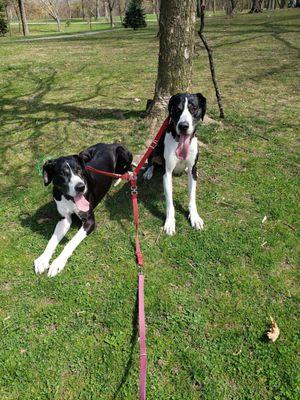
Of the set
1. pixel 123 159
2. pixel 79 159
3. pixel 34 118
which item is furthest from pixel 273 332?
pixel 34 118

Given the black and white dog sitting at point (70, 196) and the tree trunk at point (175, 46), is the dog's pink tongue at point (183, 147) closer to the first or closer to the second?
the black and white dog sitting at point (70, 196)

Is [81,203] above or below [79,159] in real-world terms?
below

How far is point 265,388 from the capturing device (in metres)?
2.87

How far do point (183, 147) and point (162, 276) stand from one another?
Answer: 158 cm

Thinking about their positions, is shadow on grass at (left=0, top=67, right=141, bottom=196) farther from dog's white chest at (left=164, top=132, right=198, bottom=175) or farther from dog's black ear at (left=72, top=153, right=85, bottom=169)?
dog's white chest at (left=164, top=132, right=198, bottom=175)

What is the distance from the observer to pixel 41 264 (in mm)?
4027

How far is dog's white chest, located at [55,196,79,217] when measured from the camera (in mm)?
4273

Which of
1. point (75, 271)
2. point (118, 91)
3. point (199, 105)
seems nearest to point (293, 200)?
point (199, 105)

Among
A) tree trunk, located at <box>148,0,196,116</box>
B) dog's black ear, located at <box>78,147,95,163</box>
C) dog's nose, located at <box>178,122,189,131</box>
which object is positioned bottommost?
dog's black ear, located at <box>78,147,95,163</box>

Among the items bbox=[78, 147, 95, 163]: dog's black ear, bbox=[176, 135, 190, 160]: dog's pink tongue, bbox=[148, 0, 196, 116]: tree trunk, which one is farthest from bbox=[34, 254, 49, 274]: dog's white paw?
bbox=[148, 0, 196, 116]: tree trunk

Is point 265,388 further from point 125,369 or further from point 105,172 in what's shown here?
point 105,172

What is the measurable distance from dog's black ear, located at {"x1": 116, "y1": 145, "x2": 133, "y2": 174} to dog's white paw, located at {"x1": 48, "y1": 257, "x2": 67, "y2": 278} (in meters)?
2.06

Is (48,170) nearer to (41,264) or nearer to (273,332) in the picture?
(41,264)

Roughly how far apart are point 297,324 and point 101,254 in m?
2.21
